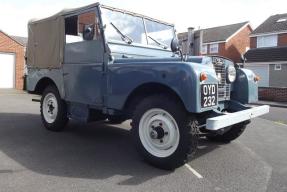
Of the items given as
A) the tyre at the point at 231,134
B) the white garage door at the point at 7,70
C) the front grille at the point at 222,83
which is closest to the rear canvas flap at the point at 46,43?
the front grille at the point at 222,83

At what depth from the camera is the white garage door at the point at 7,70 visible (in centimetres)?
2230

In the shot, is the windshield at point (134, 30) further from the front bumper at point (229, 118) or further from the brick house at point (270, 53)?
the brick house at point (270, 53)

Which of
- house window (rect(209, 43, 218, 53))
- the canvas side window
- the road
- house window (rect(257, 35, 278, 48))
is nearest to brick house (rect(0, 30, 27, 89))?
the road

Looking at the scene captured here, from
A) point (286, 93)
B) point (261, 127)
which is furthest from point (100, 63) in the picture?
point (286, 93)

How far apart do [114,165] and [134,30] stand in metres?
2.64

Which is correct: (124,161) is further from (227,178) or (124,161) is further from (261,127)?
(261,127)

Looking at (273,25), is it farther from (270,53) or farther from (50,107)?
(50,107)

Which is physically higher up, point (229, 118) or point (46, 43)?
point (46, 43)

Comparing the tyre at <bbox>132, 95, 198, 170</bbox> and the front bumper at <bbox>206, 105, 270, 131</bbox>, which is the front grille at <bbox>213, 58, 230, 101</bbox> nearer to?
the front bumper at <bbox>206, 105, 270, 131</bbox>

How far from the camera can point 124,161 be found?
216 inches

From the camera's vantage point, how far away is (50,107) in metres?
7.64

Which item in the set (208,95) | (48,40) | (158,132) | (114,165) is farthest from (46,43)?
(208,95)

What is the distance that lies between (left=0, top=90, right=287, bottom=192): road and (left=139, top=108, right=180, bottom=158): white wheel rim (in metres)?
0.29

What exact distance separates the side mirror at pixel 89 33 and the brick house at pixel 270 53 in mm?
24785
